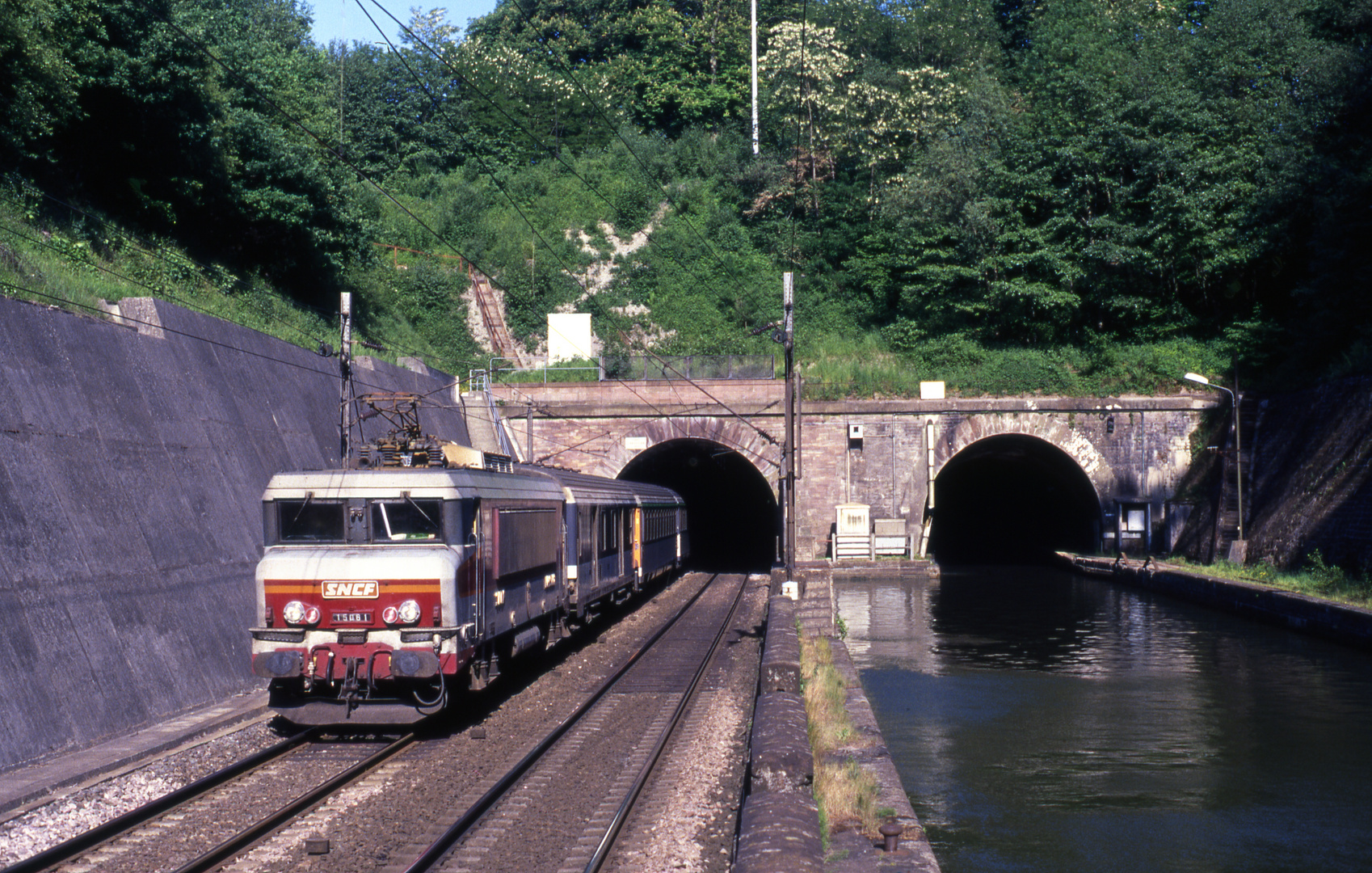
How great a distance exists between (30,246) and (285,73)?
Answer: 14.4 meters

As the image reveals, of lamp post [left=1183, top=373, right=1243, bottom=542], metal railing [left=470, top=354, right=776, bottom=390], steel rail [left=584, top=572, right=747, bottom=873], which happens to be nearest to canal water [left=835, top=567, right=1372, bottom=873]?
steel rail [left=584, top=572, right=747, bottom=873]

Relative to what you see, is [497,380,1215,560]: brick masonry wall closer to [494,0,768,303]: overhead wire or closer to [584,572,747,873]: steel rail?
[494,0,768,303]: overhead wire

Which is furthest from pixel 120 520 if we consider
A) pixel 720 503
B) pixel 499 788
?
pixel 720 503

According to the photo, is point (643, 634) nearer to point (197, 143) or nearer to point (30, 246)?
point (30, 246)

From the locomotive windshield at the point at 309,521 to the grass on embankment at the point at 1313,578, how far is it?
16551mm

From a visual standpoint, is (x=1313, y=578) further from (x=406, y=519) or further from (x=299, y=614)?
(x=299, y=614)

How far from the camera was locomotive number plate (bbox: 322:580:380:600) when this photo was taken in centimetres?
1088

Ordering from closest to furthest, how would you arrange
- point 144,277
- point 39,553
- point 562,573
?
1. point 39,553
2. point 562,573
3. point 144,277

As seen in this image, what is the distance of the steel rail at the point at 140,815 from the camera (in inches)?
280

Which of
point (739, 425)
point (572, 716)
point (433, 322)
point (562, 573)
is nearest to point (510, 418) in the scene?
point (739, 425)

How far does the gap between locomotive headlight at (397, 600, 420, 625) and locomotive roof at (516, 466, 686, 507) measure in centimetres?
549

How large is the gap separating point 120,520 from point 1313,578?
21.3 metres

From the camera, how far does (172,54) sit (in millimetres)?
23891

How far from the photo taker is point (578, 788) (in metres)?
9.27
